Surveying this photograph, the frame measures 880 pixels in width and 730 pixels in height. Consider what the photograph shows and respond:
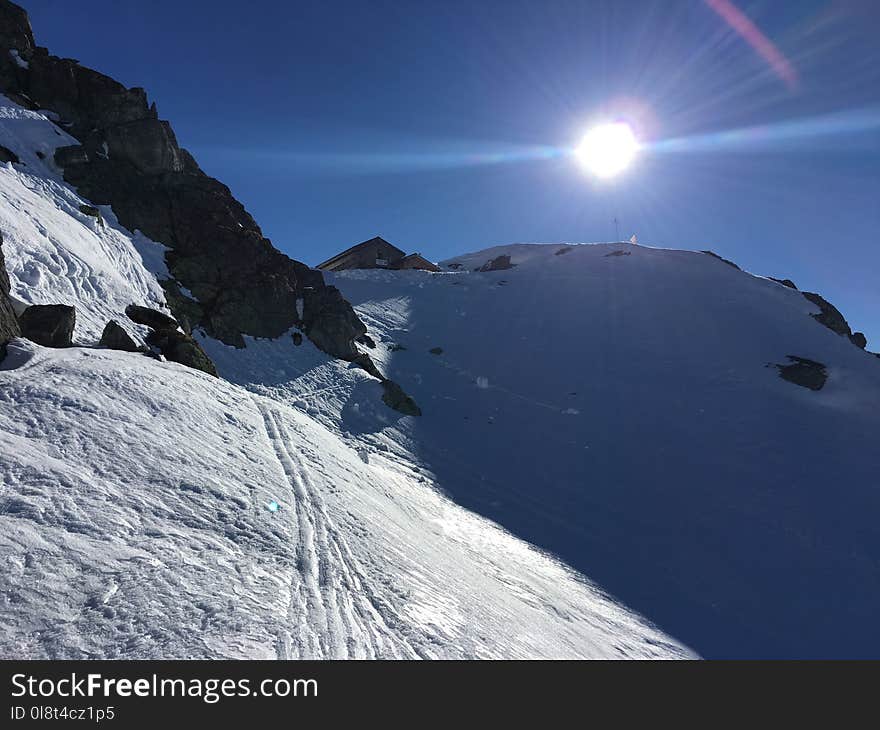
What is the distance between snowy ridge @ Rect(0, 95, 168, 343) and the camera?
45.2 feet

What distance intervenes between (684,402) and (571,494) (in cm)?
1183

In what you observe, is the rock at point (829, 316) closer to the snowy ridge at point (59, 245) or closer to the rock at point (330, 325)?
the rock at point (330, 325)

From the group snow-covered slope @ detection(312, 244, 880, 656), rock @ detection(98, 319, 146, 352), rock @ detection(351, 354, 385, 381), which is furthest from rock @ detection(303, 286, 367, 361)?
rock @ detection(98, 319, 146, 352)

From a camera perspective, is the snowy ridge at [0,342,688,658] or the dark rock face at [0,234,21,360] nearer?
the snowy ridge at [0,342,688,658]

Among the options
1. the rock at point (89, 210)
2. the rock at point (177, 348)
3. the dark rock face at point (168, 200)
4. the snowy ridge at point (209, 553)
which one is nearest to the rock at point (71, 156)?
the dark rock face at point (168, 200)

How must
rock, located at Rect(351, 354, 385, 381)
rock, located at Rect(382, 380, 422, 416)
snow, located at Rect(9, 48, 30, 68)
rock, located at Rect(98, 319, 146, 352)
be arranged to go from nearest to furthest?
1. rock, located at Rect(98, 319, 146, 352)
2. rock, located at Rect(382, 380, 422, 416)
3. snow, located at Rect(9, 48, 30, 68)
4. rock, located at Rect(351, 354, 385, 381)

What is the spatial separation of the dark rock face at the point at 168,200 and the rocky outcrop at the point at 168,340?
20.2 feet

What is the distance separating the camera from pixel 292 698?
4.58 m

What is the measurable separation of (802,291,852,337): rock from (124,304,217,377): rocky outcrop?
46902 mm

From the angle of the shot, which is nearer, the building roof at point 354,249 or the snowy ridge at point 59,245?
the snowy ridge at point 59,245

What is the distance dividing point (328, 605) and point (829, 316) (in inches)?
2099

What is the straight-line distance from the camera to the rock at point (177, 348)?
15202 millimetres

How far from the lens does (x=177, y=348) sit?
50.5ft

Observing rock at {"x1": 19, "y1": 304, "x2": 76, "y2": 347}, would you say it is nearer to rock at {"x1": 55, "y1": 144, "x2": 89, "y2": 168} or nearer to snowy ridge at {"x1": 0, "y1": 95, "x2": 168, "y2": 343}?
snowy ridge at {"x1": 0, "y1": 95, "x2": 168, "y2": 343}
